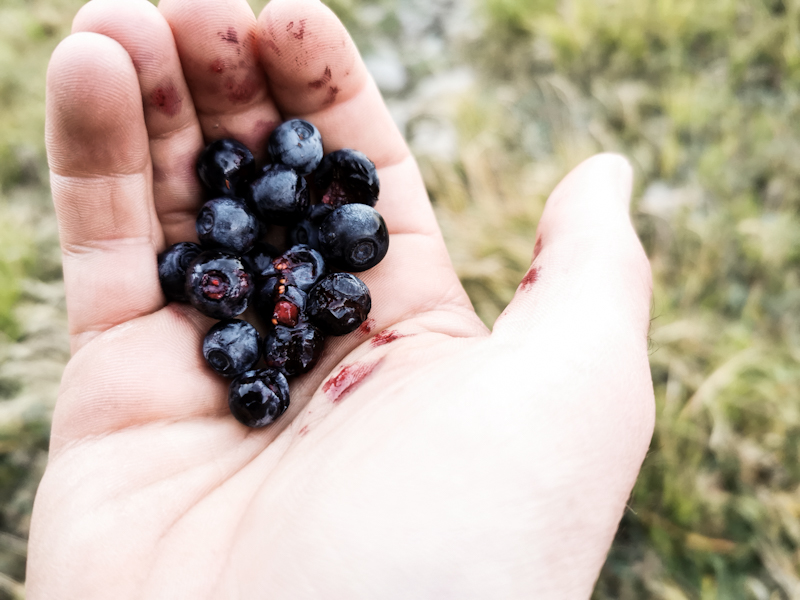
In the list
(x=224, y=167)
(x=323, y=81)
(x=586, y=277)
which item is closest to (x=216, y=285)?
(x=224, y=167)

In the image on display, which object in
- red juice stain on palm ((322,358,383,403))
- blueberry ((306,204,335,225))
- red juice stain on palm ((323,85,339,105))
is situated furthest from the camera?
red juice stain on palm ((323,85,339,105))

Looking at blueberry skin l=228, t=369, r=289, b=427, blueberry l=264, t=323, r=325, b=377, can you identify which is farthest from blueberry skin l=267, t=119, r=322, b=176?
blueberry skin l=228, t=369, r=289, b=427

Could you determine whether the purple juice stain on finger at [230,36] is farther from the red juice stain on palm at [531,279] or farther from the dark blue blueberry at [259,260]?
the red juice stain on palm at [531,279]

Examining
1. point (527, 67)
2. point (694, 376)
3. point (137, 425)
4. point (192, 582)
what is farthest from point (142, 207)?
point (527, 67)

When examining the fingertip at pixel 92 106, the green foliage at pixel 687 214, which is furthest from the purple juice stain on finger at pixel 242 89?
the green foliage at pixel 687 214

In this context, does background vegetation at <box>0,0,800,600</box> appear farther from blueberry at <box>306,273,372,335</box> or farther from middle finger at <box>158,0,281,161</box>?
middle finger at <box>158,0,281,161</box>

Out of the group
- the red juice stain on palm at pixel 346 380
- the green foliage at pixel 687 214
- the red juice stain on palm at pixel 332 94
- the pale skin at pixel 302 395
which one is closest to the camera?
the pale skin at pixel 302 395

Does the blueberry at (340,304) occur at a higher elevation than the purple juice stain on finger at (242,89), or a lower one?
lower
